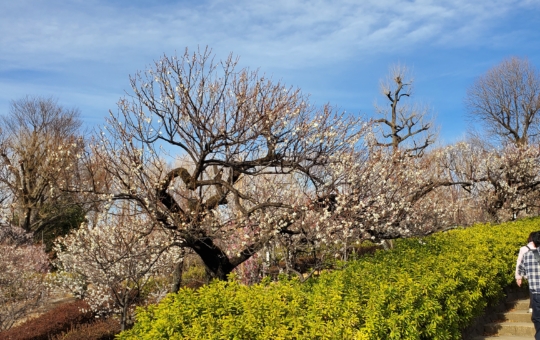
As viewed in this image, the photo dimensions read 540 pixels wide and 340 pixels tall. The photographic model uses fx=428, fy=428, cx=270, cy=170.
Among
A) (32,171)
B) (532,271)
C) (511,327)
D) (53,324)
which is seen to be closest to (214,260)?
(532,271)

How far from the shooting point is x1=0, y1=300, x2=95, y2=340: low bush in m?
10.7

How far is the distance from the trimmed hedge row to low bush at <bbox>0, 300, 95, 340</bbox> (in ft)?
27.9

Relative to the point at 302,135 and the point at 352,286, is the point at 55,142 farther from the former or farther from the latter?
the point at 352,286

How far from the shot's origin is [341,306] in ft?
12.4

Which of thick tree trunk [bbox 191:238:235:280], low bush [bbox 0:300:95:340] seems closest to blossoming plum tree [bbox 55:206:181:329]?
low bush [bbox 0:300:95:340]

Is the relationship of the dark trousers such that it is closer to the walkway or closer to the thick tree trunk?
Result: the walkway

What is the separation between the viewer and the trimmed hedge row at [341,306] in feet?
11.2

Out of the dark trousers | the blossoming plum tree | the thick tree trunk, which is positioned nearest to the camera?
the dark trousers

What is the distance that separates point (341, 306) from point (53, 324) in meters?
10.5

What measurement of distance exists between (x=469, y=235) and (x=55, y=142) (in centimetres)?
2170

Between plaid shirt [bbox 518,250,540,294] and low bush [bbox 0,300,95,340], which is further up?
plaid shirt [bbox 518,250,540,294]

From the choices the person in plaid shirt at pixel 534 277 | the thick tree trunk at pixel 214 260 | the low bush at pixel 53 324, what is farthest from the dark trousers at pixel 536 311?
the low bush at pixel 53 324

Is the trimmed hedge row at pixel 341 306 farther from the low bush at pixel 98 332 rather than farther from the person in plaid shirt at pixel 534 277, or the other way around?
the low bush at pixel 98 332

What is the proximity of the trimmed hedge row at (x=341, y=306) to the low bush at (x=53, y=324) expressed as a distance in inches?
335
